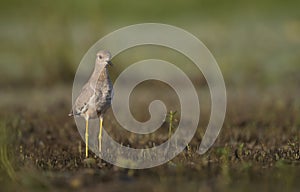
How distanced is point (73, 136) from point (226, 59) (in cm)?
504

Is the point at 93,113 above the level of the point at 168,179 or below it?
above

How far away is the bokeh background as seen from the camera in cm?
662

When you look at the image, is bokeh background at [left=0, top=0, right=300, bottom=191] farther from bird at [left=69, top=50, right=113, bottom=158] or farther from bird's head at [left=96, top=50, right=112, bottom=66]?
bird's head at [left=96, top=50, right=112, bottom=66]

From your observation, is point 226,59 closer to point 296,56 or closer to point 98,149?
point 296,56

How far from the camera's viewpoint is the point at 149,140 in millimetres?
8500

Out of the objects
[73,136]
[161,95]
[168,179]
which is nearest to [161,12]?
[161,95]

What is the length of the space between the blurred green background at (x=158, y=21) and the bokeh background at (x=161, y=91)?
0.9 inches

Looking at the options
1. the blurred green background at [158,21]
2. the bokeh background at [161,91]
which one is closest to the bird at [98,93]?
the bokeh background at [161,91]

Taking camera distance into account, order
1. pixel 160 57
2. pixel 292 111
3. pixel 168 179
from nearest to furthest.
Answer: pixel 168 179 → pixel 292 111 → pixel 160 57

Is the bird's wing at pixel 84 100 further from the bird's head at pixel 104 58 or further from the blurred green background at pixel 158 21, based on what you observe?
the blurred green background at pixel 158 21

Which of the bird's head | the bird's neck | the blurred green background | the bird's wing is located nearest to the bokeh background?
the blurred green background

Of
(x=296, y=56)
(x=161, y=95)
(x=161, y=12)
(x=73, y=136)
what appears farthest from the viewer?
(x=161, y=12)

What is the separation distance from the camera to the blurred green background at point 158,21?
13.0m

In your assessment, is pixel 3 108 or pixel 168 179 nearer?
pixel 168 179
